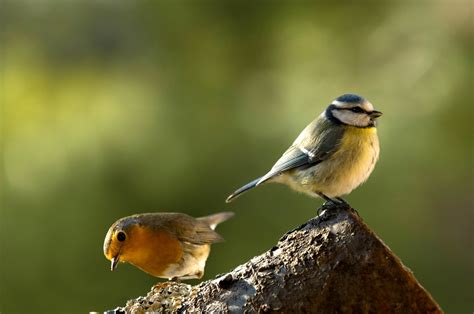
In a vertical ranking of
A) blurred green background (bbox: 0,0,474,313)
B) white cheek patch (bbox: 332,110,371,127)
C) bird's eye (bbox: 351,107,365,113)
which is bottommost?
blurred green background (bbox: 0,0,474,313)

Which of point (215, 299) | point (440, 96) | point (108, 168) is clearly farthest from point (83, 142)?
point (215, 299)

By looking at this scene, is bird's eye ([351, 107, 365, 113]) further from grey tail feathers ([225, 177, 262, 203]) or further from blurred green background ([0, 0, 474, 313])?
blurred green background ([0, 0, 474, 313])

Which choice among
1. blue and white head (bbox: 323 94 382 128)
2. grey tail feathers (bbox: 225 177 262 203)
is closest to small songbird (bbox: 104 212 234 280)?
grey tail feathers (bbox: 225 177 262 203)

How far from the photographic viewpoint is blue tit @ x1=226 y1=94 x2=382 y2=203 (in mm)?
2141

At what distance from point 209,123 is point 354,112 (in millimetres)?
2828

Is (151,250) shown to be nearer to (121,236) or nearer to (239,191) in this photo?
(121,236)

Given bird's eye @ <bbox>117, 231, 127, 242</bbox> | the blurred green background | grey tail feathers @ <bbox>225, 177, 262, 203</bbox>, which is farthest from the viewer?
the blurred green background

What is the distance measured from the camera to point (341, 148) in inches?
85.0

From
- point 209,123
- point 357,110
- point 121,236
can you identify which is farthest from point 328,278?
point 209,123

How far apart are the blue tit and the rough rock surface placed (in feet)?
1.86

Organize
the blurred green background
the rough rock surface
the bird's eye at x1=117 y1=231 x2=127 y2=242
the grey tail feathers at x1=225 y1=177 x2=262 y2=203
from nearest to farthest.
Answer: the rough rock surface → the grey tail feathers at x1=225 y1=177 x2=262 y2=203 → the bird's eye at x1=117 y1=231 x2=127 y2=242 → the blurred green background

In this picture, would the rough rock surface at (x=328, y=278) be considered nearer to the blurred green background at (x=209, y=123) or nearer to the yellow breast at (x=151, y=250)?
the yellow breast at (x=151, y=250)

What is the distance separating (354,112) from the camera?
217 cm

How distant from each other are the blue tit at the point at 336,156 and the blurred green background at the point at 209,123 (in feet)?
7.63
